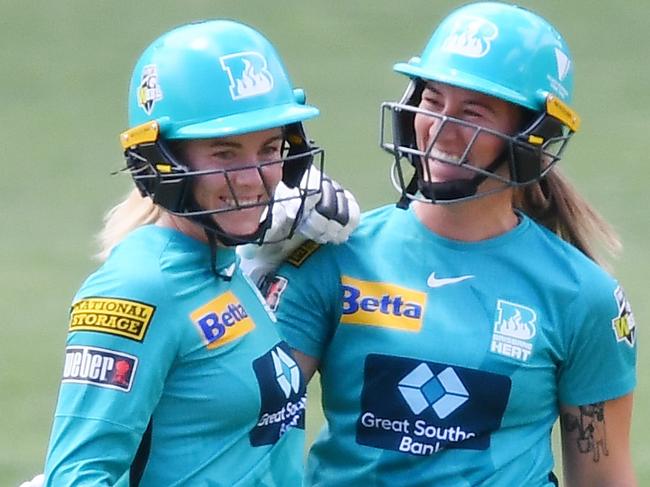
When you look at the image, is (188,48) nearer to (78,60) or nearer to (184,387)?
(184,387)

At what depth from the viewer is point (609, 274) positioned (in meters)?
3.75

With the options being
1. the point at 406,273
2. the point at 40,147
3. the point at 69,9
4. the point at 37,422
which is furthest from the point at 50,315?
the point at 69,9

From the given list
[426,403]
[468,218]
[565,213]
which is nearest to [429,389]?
[426,403]

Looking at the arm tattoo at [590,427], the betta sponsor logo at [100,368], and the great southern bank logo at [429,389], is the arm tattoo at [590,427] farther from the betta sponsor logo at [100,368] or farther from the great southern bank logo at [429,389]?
the betta sponsor logo at [100,368]

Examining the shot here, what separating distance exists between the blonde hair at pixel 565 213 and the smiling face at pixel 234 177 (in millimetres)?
892

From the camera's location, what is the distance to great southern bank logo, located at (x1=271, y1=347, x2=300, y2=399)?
3205 mm

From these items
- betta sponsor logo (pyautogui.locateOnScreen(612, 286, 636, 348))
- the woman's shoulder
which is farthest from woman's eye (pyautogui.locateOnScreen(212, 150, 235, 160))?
betta sponsor logo (pyautogui.locateOnScreen(612, 286, 636, 348))

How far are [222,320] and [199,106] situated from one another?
42 cm

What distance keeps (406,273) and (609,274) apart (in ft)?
1.66

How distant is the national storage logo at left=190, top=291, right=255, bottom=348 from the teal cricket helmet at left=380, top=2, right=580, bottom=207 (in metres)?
0.54

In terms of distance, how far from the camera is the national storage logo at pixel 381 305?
356 centimetres

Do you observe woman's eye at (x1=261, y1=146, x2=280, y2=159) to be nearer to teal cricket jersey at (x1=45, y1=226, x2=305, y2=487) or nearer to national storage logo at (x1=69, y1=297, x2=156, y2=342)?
teal cricket jersey at (x1=45, y1=226, x2=305, y2=487)

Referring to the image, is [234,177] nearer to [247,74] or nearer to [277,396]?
[247,74]

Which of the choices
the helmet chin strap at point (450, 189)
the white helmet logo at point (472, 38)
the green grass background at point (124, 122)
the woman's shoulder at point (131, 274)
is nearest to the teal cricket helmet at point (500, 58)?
the white helmet logo at point (472, 38)
